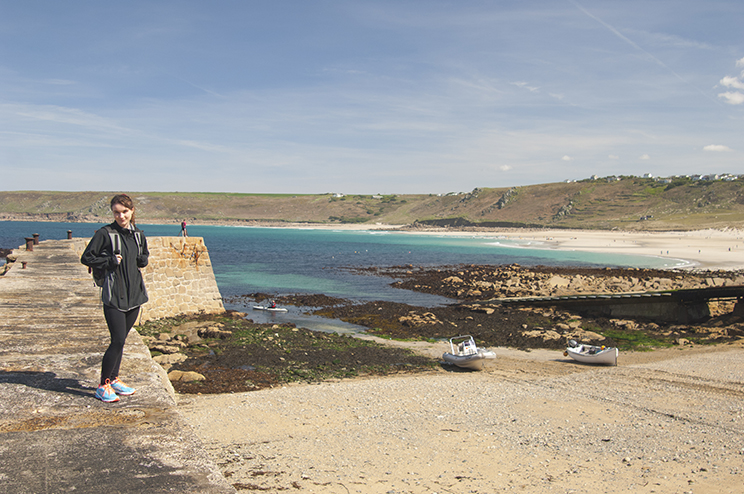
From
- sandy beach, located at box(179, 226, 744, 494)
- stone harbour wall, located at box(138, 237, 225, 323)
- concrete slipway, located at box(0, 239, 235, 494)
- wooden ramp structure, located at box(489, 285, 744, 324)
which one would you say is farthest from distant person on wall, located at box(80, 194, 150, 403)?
wooden ramp structure, located at box(489, 285, 744, 324)

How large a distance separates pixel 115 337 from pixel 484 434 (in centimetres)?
605

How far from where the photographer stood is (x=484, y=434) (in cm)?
809

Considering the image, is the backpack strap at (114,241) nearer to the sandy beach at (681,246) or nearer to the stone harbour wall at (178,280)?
the stone harbour wall at (178,280)

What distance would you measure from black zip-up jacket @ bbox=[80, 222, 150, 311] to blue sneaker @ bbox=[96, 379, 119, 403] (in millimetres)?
688

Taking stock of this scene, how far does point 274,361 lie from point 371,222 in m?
162

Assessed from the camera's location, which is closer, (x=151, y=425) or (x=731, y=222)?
(x=151, y=425)

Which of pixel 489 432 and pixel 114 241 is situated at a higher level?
pixel 114 241

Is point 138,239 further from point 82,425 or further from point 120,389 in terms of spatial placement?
point 82,425

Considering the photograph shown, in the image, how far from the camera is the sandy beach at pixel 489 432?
21.1 feet

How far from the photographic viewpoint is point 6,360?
16.4 feet

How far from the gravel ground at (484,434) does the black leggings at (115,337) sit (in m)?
2.48

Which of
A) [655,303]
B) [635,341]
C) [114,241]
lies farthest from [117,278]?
Answer: [655,303]

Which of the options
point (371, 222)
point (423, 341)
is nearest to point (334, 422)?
point (423, 341)

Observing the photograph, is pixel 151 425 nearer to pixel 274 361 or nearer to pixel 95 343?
pixel 95 343
